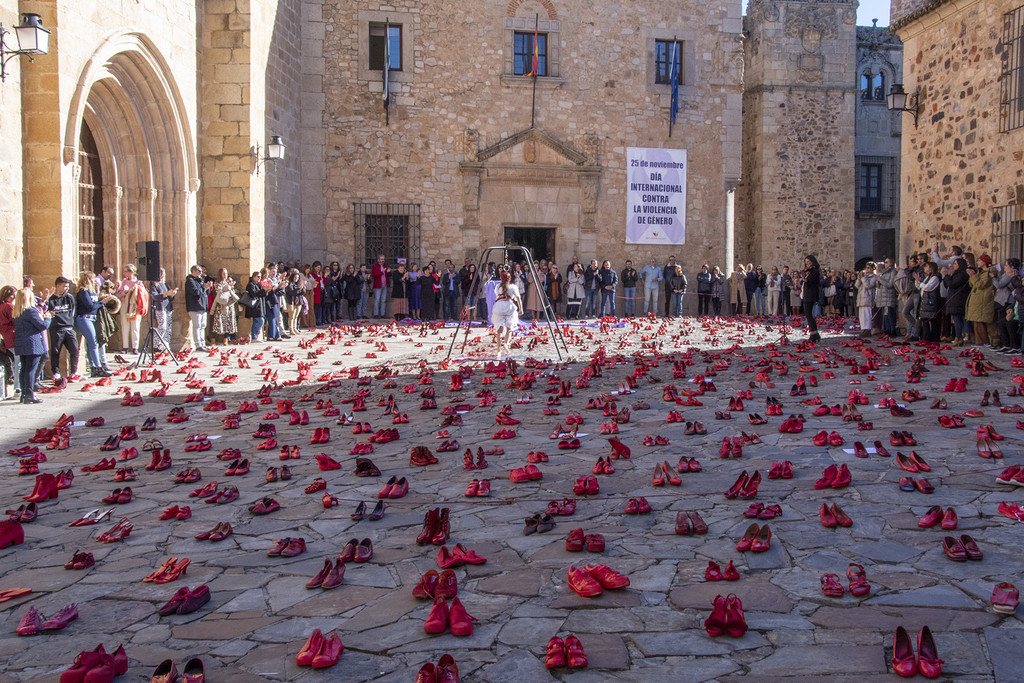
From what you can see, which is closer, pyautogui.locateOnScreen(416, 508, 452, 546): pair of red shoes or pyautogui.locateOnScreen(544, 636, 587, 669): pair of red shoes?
pyautogui.locateOnScreen(544, 636, 587, 669): pair of red shoes

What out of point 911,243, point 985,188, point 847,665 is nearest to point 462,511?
point 847,665

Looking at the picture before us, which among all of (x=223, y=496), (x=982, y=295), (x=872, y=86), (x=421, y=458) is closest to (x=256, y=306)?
(x=421, y=458)

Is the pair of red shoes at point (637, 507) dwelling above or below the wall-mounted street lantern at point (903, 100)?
below

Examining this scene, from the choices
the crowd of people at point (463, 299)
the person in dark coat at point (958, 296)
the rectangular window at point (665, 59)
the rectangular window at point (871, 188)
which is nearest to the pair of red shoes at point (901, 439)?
the crowd of people at point (463, 299)

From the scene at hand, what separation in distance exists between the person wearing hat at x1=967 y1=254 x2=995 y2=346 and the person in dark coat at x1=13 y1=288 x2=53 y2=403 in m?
12.9

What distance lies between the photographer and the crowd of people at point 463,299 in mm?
10852

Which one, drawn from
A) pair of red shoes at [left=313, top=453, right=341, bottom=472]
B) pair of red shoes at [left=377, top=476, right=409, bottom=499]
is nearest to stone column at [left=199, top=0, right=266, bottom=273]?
pair of red shoes at [left=313, top=453, right=341, bottom=472]

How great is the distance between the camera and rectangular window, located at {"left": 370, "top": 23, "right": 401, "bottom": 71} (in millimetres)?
22516

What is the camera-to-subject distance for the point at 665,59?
78.5 ft

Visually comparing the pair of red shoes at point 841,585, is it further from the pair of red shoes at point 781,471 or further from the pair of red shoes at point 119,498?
the pair of red shoes at point 119,498

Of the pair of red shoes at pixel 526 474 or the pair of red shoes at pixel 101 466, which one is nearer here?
the pair of red shoes at pixel 526 474

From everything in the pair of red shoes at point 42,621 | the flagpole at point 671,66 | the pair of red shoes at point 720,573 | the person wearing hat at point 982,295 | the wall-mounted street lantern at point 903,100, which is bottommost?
the pair of red shoes at point 42,621

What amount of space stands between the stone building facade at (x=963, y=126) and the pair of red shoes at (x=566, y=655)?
13246mm

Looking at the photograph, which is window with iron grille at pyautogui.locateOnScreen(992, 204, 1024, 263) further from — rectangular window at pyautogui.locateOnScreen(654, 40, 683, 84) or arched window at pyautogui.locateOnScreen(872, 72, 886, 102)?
arched window at pyautogui.locateOnScreen(872, 72, 886, 102)
